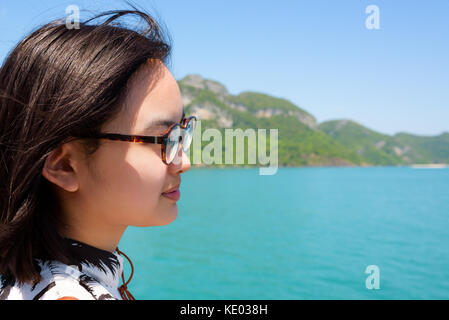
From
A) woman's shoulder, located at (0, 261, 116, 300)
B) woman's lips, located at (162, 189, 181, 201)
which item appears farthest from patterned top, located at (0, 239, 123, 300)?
woman's lips, located at (162, 189, 181, 201)

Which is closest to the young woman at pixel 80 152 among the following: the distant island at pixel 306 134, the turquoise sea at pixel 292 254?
the turquoise sea at pixel 292 254

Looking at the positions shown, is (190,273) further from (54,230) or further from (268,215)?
(54,230)

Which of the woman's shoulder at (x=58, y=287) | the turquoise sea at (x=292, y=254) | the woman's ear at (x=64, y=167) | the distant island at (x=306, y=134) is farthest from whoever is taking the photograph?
the distant island at (x=306, y=134)

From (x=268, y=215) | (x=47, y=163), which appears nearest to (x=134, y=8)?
(x=47, y=163)

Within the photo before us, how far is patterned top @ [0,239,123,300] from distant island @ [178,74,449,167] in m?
84.4

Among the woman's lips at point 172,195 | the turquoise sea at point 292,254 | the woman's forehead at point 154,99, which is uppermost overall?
the woman's forehead at point 154,99

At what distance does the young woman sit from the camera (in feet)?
2.52

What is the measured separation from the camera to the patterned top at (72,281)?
0.69 metres

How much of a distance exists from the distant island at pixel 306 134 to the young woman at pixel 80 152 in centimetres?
8431

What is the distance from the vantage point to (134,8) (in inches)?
43.2

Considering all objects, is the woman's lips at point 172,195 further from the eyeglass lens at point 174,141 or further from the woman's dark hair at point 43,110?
the woman's dark hair at point 43,110

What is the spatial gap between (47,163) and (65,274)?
257mm

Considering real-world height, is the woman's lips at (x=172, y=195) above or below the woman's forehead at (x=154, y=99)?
below
